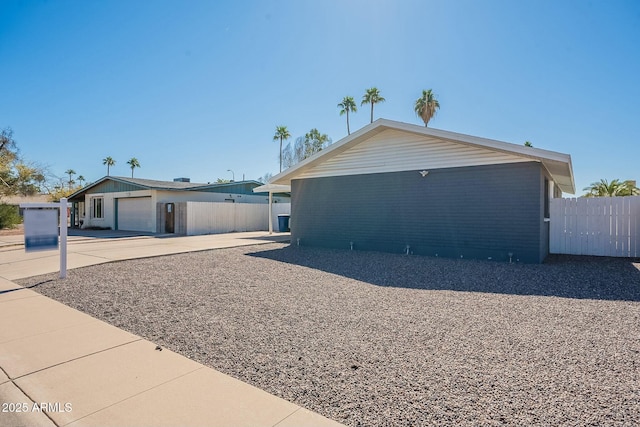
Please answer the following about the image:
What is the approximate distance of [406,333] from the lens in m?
3.86

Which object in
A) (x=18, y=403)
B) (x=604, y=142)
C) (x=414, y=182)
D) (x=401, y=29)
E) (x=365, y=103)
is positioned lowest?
(x=18, y=403)

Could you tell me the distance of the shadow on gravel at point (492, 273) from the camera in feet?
20.1

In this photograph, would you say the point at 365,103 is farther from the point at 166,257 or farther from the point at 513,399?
the point at 513,399

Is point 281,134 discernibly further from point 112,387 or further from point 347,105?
point 112,387

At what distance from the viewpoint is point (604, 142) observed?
49.8 ft

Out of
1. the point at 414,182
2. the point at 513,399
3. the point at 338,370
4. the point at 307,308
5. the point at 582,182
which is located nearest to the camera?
the point at 513,399

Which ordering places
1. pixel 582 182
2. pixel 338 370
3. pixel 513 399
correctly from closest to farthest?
pixel 513 399, pixel 338 370, pixel 582 182

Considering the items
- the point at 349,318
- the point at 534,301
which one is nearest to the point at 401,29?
the point at 534,301

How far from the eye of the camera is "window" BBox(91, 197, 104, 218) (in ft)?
86.1

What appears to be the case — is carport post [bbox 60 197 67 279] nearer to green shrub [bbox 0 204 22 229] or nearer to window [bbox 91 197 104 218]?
window [bbox 91 197 104 218]

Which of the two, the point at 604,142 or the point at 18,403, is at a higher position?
the point at 604,142

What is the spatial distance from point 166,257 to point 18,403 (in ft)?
26.5

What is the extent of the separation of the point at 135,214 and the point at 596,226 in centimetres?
2537

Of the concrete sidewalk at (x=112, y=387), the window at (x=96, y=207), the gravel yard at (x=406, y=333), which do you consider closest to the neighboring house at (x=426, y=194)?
the gravel yard at (x=406, y=333)
